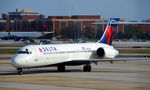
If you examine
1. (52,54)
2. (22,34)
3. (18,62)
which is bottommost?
(22,34)

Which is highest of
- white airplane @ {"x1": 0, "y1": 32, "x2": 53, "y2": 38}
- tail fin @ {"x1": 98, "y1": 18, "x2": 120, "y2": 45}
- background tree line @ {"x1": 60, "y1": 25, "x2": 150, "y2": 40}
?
tail fin @ {"x1": 98, "y1": 18, "x2": 120, "y2": 45}

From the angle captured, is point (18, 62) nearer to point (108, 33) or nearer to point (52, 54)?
point (52, 54)

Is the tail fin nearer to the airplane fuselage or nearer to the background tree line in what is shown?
the airplane fuselage

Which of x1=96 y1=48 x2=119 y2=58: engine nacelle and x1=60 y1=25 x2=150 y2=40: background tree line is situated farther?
x1=60 y1=25 x2=150 y2=40: background tree line

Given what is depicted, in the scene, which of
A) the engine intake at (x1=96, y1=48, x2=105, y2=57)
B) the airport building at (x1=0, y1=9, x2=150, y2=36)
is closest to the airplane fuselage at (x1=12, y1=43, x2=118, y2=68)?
the engine intake at (x1=96, y1=48, x2=105, y2=57)

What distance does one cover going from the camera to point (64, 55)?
3191cm

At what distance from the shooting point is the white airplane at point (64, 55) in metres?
29.2

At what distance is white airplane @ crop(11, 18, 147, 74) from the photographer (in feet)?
95.7

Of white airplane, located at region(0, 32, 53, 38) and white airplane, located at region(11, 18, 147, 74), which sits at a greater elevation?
white airplane, located at region(11, 18, 147, 74)

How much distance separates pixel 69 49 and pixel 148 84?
11391mm

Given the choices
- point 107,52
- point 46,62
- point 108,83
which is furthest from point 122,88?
point 107,52

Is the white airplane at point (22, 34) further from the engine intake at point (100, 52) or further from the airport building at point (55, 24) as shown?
the engine intake at point (100, 52)

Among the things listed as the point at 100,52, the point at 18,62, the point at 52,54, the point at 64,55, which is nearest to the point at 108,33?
the point at 100,52

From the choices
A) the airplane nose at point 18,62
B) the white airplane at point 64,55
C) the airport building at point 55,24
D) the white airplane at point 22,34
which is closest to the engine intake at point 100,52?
the white airplane at point 64,55
